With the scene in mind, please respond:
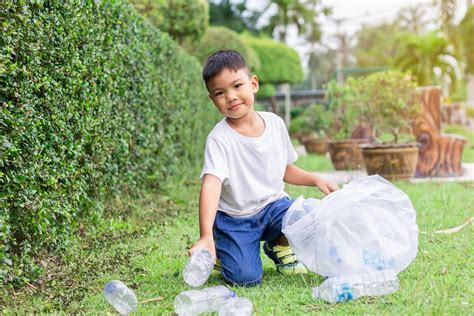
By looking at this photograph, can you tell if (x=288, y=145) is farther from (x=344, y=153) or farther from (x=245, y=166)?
(x=344, y=153)

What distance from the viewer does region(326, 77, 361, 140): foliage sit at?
12164mm

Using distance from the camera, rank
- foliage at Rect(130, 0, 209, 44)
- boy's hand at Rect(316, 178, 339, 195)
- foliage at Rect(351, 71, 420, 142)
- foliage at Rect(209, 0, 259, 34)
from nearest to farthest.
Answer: boy's hand at Rect(316, 178, 339, 195)
foliage at Rect(351, 71, 420, 142)
foliage at Rect(130, 0, 209, 44)
foliage at Rect(209, 0, 259, 34)

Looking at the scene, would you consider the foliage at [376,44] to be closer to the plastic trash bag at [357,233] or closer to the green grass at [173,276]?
the green grass at [173,276]

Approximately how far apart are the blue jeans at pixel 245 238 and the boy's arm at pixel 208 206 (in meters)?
0.33

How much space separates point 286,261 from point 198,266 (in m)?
0.87

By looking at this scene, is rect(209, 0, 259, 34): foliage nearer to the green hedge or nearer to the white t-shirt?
the green hedge

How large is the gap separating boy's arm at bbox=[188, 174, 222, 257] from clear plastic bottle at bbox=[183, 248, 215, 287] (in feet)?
0.22

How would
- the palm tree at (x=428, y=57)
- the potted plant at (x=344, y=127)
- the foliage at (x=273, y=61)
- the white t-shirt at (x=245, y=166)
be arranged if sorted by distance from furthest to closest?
the palm tree at (x=428, y=57) → the foliage at (x=273, y=61) → the potted plant at (x=344, y=127) → the white t-shirt at (x=245, y=166)

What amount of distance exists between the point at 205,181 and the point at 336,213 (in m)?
0.70

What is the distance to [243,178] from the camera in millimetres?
3861

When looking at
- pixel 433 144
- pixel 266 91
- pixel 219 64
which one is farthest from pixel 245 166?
pixel 266 91

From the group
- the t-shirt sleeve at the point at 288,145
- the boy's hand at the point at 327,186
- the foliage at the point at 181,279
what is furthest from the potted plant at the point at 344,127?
the boy's hand at the point at 327,186

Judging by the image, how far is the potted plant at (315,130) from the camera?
56.3ft

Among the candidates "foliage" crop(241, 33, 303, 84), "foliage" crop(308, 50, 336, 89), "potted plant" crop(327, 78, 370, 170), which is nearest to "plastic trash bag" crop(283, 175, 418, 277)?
"potted plant" crop(327, 78, 370, 170)
